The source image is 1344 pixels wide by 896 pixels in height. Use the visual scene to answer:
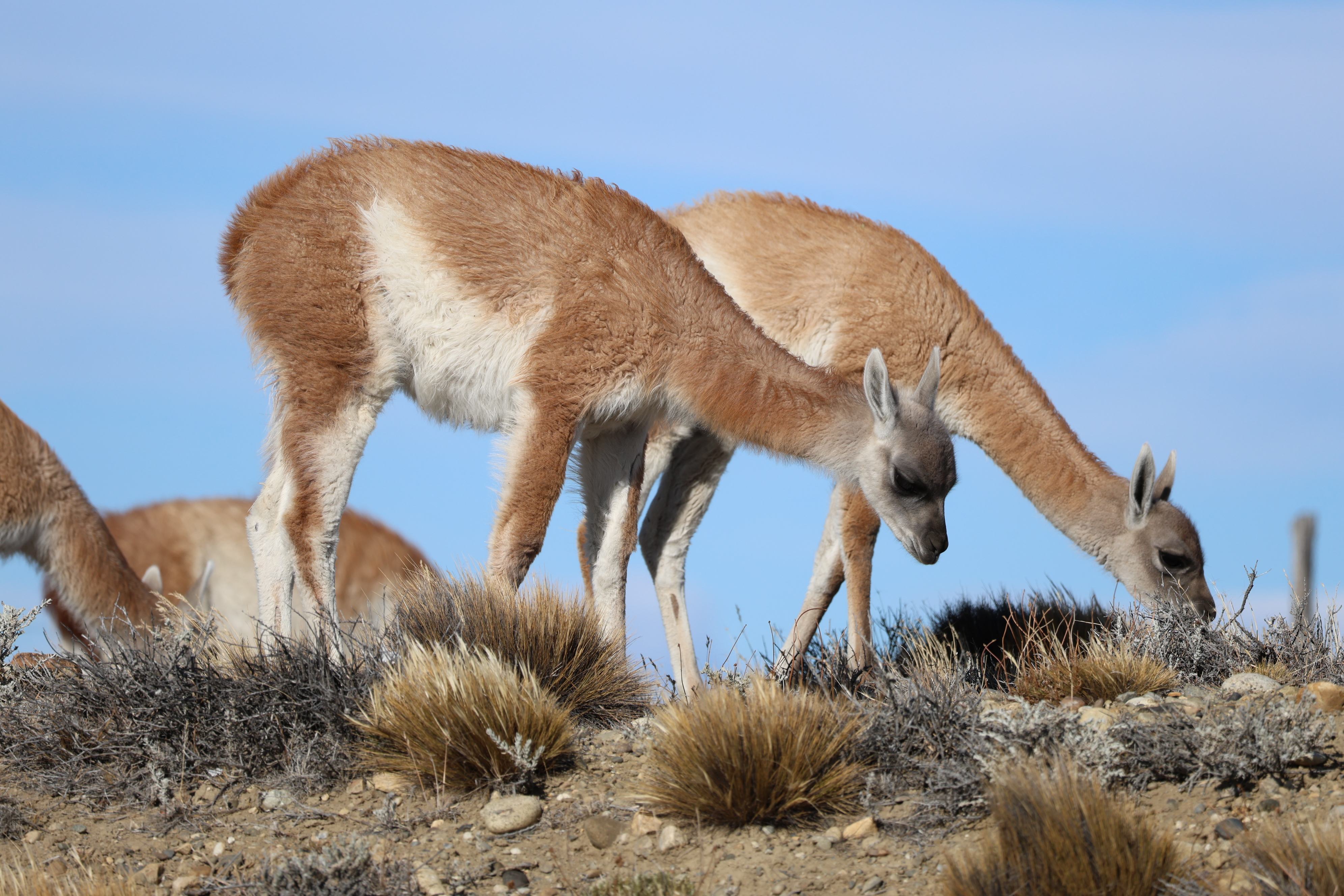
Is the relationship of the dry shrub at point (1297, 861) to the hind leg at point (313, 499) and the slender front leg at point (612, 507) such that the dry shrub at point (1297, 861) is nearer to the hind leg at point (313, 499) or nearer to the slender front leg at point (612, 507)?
the slender front leg at point (612, 507)

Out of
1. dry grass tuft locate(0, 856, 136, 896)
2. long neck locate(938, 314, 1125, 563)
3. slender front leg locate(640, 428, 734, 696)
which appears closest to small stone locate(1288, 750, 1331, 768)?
slender front leg locate(640, 428, 734, 696)

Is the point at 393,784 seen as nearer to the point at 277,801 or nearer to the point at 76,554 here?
the point at 277,801

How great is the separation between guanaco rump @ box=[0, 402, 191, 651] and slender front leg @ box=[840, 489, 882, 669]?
647 centimetres

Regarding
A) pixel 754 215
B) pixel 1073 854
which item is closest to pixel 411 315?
pixel 754 215

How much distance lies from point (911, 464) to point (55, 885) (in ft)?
17.2

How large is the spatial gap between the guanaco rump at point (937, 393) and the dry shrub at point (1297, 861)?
4550 mm

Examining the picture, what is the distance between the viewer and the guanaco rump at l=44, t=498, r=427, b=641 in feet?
49.8

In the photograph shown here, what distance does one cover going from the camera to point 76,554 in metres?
11.6

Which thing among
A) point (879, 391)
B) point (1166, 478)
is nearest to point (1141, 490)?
point (1166, 478)

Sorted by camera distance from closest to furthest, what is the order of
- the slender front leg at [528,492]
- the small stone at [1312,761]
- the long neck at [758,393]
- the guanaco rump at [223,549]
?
the small stone at [1312,761] → the slender front leg at [528,492] → the long neck at [758,393] → the guanaco rump at [223,549]

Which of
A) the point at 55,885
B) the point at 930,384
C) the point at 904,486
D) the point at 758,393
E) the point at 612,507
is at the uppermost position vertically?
the point at 930,384

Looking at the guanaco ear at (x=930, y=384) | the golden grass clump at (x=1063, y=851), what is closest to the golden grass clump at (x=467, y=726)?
the golden grass clump at (x=1063, y=851)

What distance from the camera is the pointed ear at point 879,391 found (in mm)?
7828

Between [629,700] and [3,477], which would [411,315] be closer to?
[629,700]
